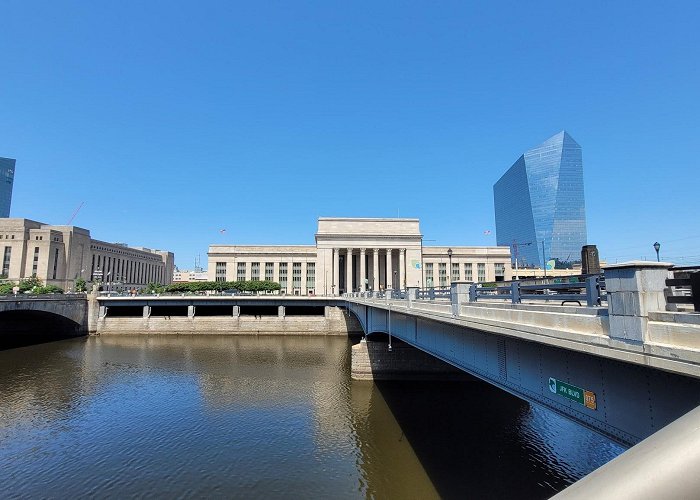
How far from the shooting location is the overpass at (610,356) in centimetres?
595

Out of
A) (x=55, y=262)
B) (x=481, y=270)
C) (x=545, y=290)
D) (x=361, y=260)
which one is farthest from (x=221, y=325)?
(x=55, y=262)

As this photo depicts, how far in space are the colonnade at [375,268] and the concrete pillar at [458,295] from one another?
79.7 m

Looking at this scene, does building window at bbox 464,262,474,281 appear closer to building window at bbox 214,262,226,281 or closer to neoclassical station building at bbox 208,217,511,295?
neoclassical station building at bbox 208,217,511,295

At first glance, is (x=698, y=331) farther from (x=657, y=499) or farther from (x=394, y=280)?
(x=394, y=280)

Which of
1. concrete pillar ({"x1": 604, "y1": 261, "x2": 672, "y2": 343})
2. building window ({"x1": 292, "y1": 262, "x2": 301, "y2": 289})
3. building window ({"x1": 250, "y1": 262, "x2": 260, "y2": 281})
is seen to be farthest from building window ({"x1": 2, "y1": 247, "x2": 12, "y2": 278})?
concrete pillar ({"x1": 604, "y1": 261, "x2": 672, "y2": 343})

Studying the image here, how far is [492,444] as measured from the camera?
19469 millimetres

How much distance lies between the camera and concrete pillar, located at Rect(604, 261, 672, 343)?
6230mm

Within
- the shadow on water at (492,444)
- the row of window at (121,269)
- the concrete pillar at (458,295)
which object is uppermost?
the row of window at (121,269)

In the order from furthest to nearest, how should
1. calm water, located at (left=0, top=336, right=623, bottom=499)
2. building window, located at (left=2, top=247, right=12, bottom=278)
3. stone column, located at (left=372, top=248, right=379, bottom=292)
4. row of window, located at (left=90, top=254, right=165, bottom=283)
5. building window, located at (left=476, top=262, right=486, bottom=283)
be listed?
1. row of window, located at (left=90, top=254, right=165, bottom=283)
2. building window, located at (left=2, top=247, right=12, bottom=278)
3. building window, located at (left=476, top=262, right=486, bottom=283)
4. stone column, located at (left=372, top=248, right=379, bottom=292)
5. calm water, located at (left=0, top=336, right=623, bottom=499)

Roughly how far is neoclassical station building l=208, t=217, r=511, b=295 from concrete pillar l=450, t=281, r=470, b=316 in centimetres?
8113

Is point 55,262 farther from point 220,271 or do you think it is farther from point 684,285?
point 684,285

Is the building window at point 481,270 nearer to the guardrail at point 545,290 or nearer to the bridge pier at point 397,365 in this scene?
the bridge pier at point 397,365

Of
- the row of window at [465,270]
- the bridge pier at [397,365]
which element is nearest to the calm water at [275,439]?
the bridge pier at [397,365]

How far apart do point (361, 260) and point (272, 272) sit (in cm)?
2627
